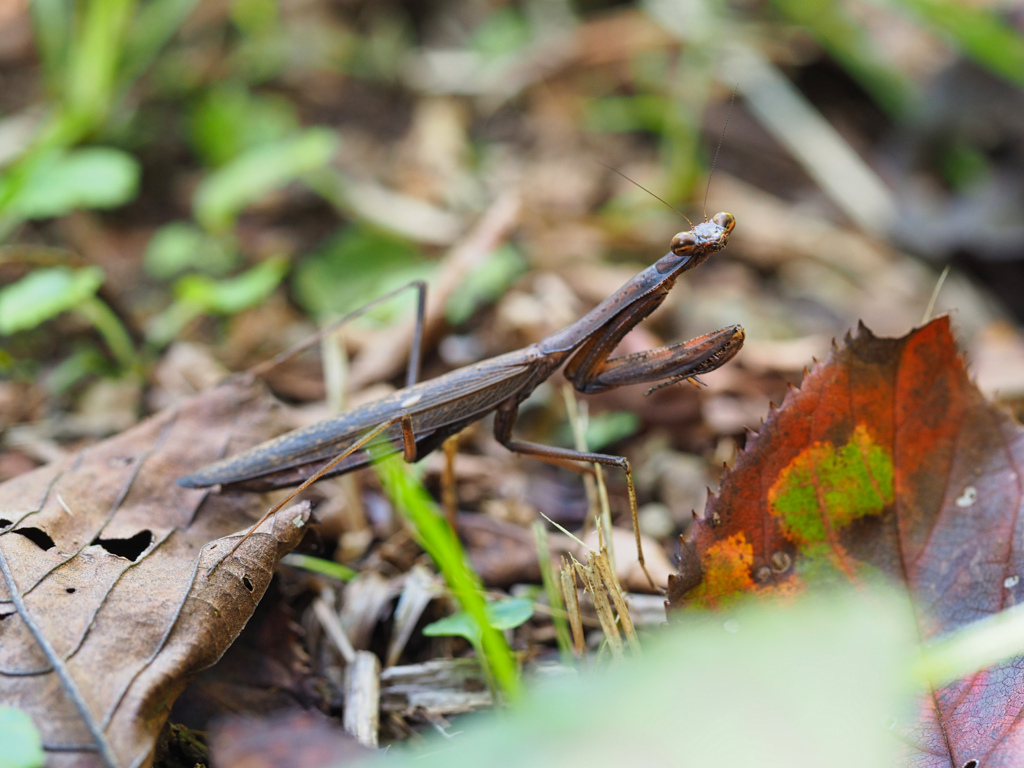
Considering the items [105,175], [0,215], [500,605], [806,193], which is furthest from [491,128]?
[500,605]

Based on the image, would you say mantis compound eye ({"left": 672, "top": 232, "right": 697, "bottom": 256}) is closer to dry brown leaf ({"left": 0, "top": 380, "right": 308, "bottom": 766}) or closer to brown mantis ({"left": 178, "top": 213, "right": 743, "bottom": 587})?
brown mantis ({"left": 178, "top": 213, "right": 743, "bottom": 587})

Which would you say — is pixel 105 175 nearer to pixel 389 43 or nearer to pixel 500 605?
pixel 500 605

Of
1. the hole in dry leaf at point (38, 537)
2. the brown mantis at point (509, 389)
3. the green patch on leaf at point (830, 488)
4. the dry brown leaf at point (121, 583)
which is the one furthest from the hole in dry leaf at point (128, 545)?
the green patch on leaf at point (830, 488)

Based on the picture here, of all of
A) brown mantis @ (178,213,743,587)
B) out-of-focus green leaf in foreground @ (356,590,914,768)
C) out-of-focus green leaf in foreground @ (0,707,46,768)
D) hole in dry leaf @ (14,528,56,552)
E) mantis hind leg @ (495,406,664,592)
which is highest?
out-of-focus green leaf in foreground @ (356,590,914,768)

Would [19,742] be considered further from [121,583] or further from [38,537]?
[38,537]

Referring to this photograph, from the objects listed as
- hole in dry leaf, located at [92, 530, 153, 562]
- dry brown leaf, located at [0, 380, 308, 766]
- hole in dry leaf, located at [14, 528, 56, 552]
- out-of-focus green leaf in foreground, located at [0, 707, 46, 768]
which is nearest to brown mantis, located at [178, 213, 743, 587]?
dry brown leaf, located at [0, 380, 308, 766]

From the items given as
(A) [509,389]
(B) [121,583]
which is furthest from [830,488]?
(B) [121,583]
